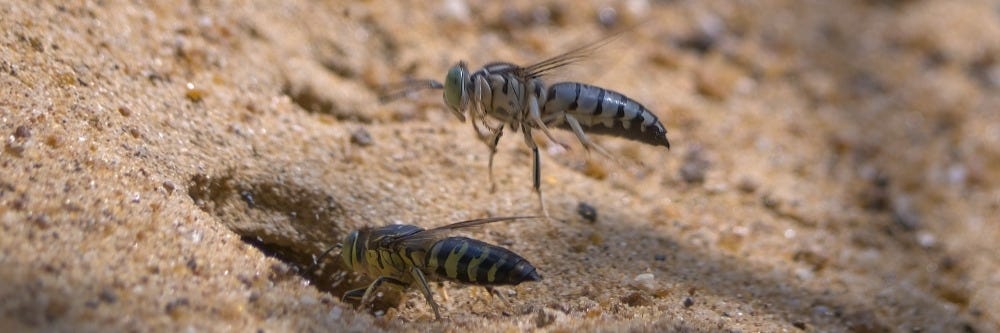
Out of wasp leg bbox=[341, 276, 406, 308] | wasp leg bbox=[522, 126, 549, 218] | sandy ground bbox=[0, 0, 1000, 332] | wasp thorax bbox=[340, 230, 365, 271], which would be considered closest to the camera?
sandy ground bbox=[0, 0, 1000, 332]

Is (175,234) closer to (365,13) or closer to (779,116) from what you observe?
(365,13)

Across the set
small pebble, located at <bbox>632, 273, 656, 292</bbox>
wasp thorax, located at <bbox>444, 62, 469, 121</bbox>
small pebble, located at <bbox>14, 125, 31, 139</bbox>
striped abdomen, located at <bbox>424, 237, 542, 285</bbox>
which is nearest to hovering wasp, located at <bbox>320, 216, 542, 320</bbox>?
striped abdomen, located at <bbox>424, 237, 542, 285</bbox>

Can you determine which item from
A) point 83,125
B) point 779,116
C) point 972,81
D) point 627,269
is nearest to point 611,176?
point 627,269

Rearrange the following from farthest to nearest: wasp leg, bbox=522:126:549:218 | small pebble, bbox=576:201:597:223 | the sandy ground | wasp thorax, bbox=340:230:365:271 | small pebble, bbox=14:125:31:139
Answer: small pebble, bbox=576:201:597:223 < wasp leg, bbox=522:126:549:218 < wasp thorax, bbox=340:230:365:271 < small pebble, bbox=14:125:31:139 < the sandy ground

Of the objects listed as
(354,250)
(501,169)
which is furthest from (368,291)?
(501,169)

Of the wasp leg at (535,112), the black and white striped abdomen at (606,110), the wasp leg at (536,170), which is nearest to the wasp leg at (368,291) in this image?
the wasp leg at (536,170)

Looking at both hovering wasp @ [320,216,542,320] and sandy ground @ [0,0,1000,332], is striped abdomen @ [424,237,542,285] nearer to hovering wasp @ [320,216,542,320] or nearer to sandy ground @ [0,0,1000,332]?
hovering wasp @ [320,216,542,320]

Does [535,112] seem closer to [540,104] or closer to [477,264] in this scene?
[540,104]
